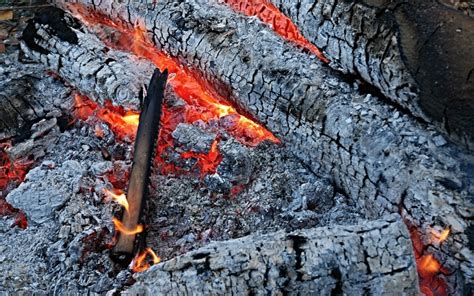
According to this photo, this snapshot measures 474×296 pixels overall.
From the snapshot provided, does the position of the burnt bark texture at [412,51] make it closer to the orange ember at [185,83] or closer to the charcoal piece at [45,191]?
the orange ember at [185,83]

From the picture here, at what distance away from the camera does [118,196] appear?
2557mm

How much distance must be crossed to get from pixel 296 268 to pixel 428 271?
0.64 m

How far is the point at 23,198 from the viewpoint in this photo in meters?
2.55

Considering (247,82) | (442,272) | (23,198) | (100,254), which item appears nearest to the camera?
(442,272)

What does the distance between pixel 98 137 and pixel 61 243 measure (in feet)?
2.56

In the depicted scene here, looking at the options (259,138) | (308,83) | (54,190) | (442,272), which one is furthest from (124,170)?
(442,272)

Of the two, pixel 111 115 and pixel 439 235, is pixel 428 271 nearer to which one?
pixel 439 235

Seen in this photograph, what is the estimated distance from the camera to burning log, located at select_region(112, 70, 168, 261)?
2312 millimetres

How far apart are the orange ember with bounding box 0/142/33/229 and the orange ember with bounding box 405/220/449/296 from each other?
1927mm

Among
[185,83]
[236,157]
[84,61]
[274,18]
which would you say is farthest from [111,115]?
[274,18]

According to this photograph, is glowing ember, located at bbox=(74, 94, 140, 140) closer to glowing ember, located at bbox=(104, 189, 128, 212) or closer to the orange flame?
glowing ember, located at bbox=(104, 189, 128, 212)

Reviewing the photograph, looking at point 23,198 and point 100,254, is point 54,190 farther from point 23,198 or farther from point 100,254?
point 100,254

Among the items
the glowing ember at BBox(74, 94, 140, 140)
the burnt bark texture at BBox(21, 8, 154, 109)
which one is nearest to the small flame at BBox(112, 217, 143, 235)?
the glowing ember at BBox(74, 94, 140, 140)

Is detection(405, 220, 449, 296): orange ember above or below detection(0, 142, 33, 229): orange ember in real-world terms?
above
